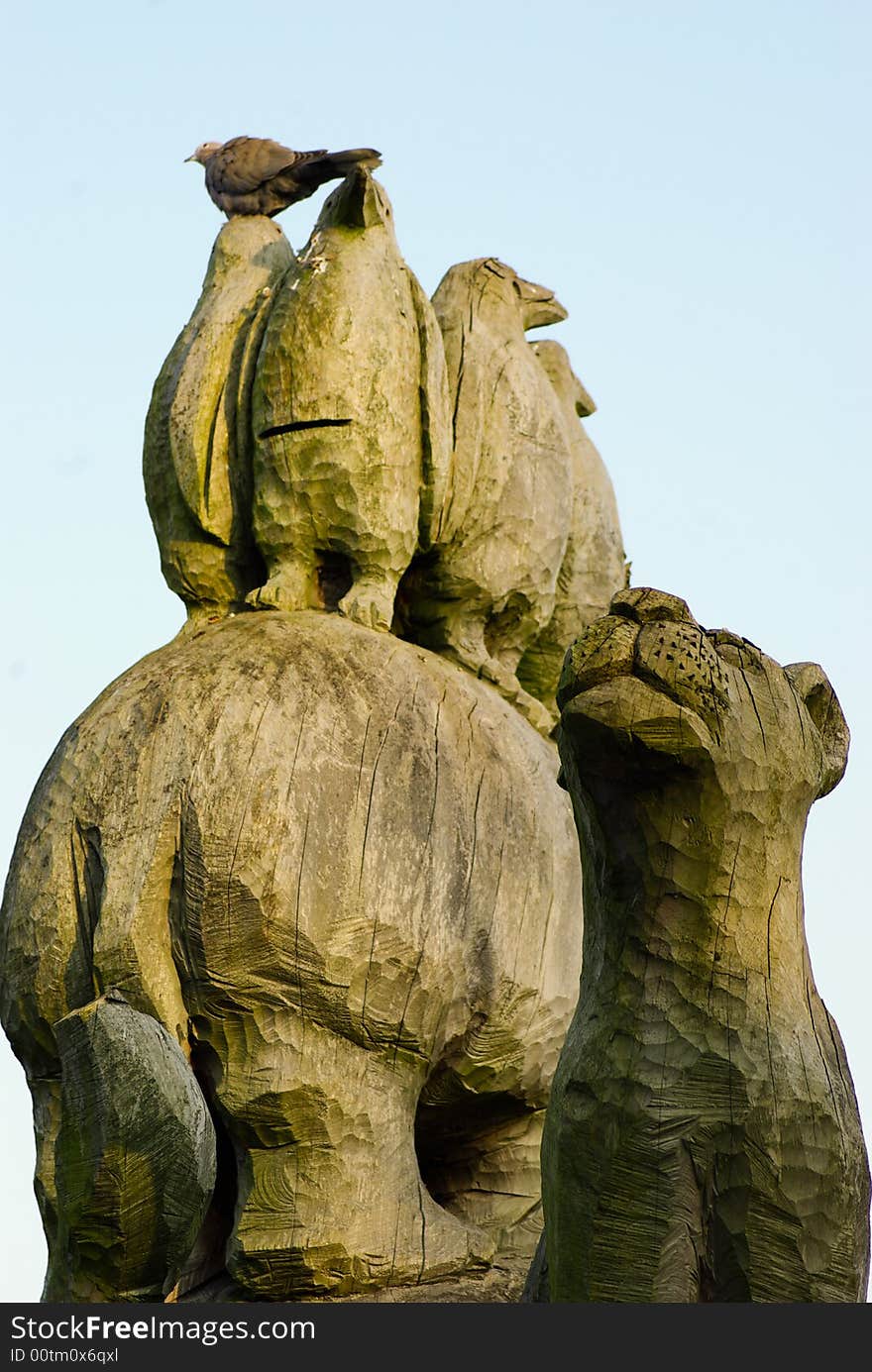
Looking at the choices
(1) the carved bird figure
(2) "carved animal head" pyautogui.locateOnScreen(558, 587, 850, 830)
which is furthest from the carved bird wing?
(2) "carved animal head" pyautogui.locateOnScreen(558, 587, 850, 830)

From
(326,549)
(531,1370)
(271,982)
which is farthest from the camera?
(326,549)

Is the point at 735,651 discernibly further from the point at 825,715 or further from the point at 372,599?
the point at 372,599

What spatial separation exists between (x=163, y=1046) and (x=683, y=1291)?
4.51 ft

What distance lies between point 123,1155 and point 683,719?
1635 mm

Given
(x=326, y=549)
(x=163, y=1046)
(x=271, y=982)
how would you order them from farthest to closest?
1. (x=326, y=549)
2. (x=271, y=982)
3. (x=163, y=1046)

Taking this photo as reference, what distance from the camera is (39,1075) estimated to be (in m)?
6.29

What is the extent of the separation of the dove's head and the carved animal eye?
12.5 feet

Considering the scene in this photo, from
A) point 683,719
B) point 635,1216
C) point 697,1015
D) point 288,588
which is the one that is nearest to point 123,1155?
point 635,1216

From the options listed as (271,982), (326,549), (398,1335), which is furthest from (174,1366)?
(326,549)

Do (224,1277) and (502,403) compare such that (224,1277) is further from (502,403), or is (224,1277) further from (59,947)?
(502,403)

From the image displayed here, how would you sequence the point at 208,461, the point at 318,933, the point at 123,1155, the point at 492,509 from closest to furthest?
the point at 123,1155, the point at 318,933, the point at 208,461, the point at 492,509

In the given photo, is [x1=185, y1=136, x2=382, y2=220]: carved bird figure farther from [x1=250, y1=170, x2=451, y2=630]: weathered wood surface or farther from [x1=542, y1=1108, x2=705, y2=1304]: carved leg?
[x1=542, y1=1108, x2=705, y2=1304]: carved leg

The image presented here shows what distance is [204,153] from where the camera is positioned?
25.3 feet

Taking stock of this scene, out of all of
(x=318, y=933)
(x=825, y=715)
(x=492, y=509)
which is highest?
(x=492, y=509)
